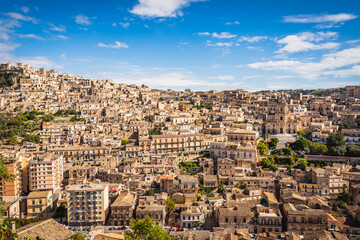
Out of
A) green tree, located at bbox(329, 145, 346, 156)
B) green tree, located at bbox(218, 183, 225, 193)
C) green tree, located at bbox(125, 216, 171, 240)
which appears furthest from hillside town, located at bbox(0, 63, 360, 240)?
green tree, located at bbox(125, 216, 171, 240)

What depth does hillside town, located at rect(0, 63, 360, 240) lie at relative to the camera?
26828 millimetres

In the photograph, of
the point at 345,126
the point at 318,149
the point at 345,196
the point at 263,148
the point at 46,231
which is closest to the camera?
the point at 46,231

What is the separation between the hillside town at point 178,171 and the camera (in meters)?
26.8

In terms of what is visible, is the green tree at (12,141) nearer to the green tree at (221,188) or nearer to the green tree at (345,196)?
the green tree at (221,188)

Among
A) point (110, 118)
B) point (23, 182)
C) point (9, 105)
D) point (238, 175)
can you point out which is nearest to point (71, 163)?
point (23, 182)

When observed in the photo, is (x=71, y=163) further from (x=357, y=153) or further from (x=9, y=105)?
(x=357, y=153)

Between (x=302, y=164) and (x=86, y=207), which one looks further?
(x=302, y=164)

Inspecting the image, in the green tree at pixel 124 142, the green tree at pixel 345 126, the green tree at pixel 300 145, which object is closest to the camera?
the green tree at pixel 300 145

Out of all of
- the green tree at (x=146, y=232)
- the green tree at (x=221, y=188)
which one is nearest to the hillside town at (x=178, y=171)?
the green tree at (x=221, y=188)

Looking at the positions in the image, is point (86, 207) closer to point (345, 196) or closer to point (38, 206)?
point (38, 206)

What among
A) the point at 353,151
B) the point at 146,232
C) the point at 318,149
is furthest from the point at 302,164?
the point at 146,232

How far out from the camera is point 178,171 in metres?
37.8

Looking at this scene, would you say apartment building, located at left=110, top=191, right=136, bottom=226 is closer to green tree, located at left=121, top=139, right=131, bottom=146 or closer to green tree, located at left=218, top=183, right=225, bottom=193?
green tree, located at left=218, top=183, right=225, bottom=193

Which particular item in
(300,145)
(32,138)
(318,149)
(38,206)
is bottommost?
(38,206)
